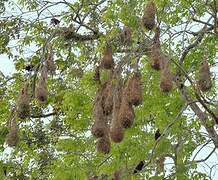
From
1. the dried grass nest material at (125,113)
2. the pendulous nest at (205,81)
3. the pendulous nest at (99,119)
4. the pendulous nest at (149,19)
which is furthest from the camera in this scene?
the pendulous nest at (205,81)

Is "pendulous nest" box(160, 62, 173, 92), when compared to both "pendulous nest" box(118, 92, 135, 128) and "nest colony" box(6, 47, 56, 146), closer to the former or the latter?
"pendulous nest" box(118, 92, 135, 128)

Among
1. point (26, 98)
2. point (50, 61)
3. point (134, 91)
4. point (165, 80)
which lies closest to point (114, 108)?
point (134, 91)

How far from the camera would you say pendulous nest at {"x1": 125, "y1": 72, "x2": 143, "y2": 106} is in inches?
152

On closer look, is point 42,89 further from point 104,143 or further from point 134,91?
point 134,91

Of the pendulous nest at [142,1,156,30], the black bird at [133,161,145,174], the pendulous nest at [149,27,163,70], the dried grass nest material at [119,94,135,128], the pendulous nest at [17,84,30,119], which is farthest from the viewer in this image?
the black bird at [133,161,145,174]

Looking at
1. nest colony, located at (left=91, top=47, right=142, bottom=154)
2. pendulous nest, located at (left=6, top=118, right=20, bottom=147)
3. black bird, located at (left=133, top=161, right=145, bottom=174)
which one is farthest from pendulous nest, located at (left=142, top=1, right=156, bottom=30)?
black bird, located at (left=133, top=161, right=145, bottom=174)

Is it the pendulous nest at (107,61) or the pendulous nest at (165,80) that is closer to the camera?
the pendulous nest at (165,80)

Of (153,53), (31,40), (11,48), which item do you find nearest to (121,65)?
(153,53)

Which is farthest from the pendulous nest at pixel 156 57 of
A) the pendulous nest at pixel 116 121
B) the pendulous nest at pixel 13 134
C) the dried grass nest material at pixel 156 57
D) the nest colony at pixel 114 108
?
the pendulous nest at pixel 13 134

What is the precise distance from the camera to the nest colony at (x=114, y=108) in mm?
3811

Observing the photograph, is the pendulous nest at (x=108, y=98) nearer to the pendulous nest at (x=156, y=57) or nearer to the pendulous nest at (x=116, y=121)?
the pendulous nest at (x=116, y=121)

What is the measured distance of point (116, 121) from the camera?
3.84 meters

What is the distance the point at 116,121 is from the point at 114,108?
3.3 inches

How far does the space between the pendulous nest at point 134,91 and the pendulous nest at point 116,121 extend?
72mm
